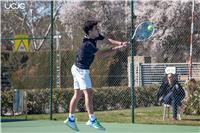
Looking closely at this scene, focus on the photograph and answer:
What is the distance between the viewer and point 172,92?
524 inches

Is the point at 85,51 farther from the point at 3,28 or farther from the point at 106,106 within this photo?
the point at 3,28

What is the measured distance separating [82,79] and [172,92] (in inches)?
213

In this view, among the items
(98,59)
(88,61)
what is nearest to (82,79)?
(88,61)

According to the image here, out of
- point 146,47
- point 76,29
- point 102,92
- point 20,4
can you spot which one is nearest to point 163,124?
point 102,92

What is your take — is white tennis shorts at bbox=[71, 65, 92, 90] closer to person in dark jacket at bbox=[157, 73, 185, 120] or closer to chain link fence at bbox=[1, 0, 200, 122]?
chain link fence at bbox=[1, 0, 200, 122]

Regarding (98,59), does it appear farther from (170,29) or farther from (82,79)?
(82,79)

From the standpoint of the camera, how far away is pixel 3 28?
36844mm

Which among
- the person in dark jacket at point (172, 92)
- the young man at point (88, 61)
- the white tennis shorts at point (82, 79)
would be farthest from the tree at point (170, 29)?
the white tennis shorts at point (82, 79)

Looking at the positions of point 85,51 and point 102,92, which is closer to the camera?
point 85,51

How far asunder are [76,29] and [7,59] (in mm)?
4378

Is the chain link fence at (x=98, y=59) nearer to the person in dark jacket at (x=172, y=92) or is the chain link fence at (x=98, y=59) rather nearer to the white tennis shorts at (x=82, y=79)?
the person in dark jacket at (x=172, y=92)

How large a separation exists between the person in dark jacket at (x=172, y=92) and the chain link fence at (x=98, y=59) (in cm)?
117

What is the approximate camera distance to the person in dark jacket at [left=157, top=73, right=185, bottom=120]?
13.3m

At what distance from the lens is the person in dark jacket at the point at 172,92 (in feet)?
43.6
